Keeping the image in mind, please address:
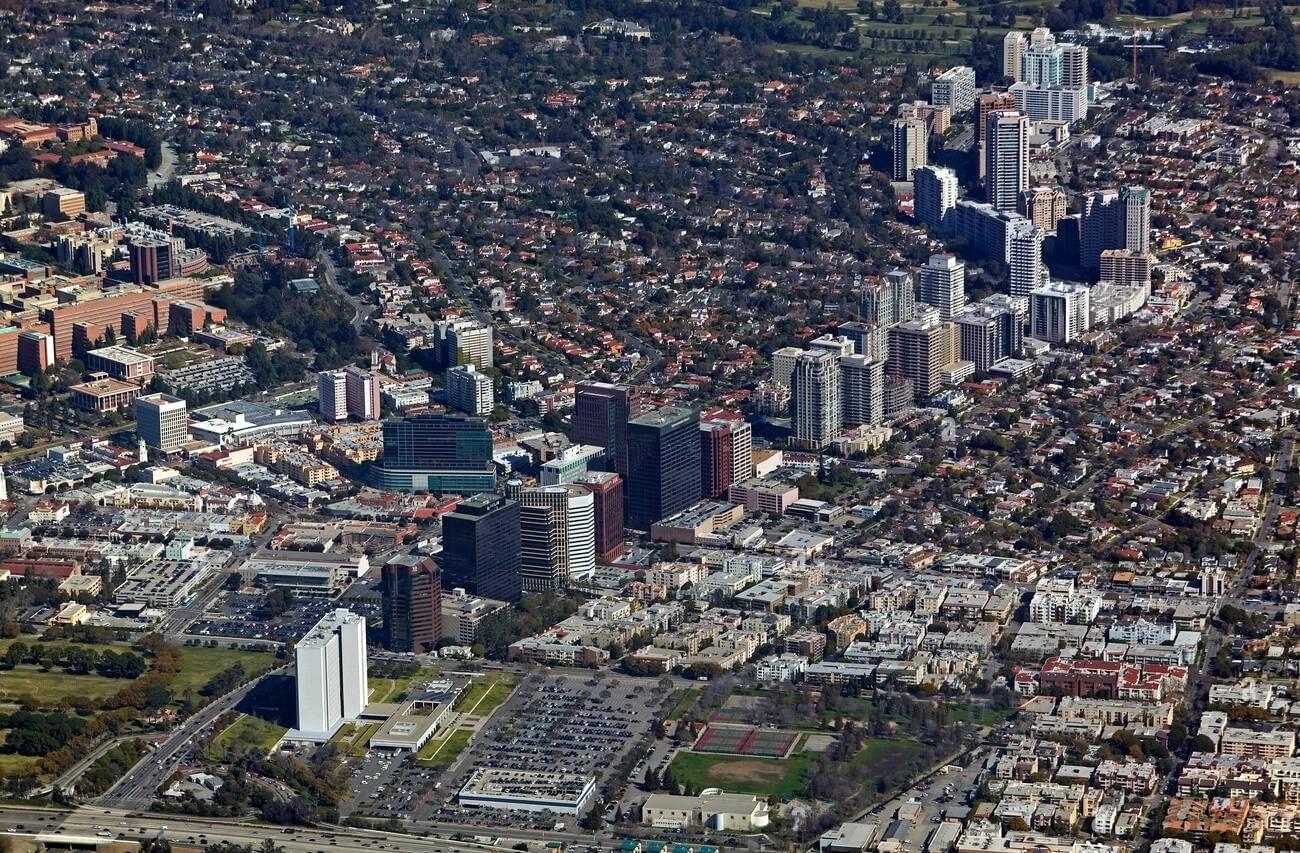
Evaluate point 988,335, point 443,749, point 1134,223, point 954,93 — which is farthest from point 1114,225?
point 443,749

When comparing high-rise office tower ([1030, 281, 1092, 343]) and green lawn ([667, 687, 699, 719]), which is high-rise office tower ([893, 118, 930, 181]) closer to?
high-rise office tower ([1030, 281, 1092, 343])

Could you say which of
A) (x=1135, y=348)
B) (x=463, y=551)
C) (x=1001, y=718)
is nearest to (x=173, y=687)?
(x=463, y=551)

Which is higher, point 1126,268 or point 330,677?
point 1126,268

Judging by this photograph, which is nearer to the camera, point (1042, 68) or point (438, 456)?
point (438, 456)

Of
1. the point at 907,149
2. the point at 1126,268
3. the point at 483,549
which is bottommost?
the point at 483,549

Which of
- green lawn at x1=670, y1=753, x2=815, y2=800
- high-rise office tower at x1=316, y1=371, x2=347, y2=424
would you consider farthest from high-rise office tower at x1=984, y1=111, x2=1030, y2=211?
green lawn at x1=670, y1=753, x2=815, y2=800

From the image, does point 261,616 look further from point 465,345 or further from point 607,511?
point 465,345

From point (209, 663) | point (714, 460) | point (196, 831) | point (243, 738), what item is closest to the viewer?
point (196, 831)
